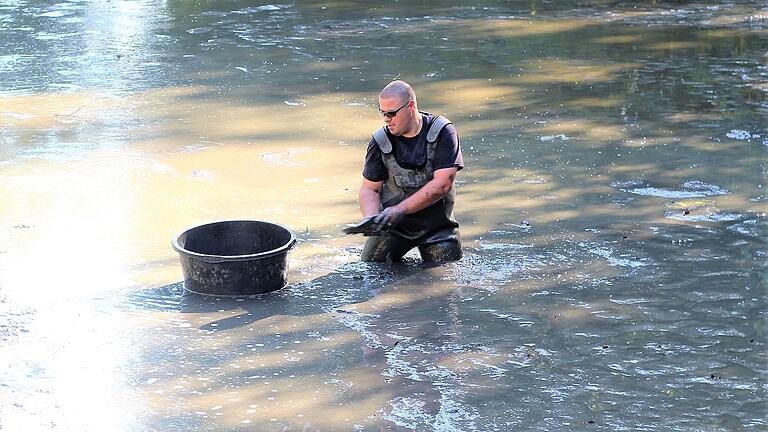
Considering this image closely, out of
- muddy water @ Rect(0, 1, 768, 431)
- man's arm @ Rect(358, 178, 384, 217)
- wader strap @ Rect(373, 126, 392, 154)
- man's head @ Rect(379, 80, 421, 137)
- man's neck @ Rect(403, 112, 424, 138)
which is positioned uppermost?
man's head @ Rect(379, 80, 421, 137)

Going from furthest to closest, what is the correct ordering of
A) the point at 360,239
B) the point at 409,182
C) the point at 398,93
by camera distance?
the point at 360,239 < the point at 409,182 < the point at 398,93

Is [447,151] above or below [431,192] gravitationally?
above

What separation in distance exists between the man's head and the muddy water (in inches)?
35.4

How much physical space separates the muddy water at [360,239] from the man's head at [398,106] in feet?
2.95

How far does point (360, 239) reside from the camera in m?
7.34

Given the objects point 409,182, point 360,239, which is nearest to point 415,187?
point 409,182

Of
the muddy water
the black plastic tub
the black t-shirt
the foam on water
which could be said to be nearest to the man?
the black t-shirt

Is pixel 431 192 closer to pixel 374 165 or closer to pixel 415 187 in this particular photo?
pixel 415 187

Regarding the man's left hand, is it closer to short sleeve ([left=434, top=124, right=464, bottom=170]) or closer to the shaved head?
short sleeve ([left=434, top=124, right=464, bottom=170])

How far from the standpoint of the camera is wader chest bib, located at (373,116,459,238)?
664 cm

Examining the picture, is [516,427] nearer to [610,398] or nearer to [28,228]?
[610,398]

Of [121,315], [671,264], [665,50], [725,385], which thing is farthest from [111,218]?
[665,50]

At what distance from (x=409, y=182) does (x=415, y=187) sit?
47 mm

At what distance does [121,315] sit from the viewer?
609cm
